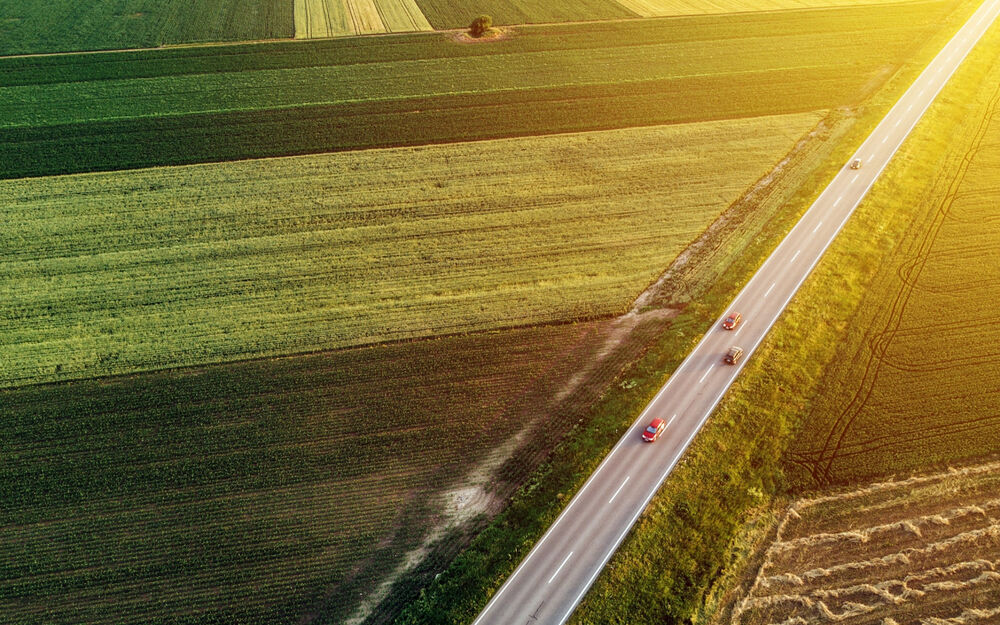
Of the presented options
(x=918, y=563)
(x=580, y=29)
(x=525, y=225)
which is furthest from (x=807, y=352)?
(x=580, y=29)

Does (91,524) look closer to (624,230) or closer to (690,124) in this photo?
(624,230)

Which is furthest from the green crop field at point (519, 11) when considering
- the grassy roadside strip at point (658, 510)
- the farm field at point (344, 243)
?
the grassy roadside strip at point (658, 510)

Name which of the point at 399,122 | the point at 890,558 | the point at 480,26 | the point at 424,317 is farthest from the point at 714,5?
the point at 890,558

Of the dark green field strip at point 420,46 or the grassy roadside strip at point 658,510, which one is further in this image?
the dark green field strip at point 420,46

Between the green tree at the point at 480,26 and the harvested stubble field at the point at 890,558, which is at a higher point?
the green tree at the point at 480,26

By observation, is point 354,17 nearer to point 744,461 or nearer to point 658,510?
point 744,461

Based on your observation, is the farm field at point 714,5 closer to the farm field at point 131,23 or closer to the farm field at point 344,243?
the farm field at point 344,243

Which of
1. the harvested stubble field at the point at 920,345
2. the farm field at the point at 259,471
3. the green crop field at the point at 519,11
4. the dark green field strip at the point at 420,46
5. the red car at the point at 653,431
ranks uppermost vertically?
the green crop field at the point at 519,11
